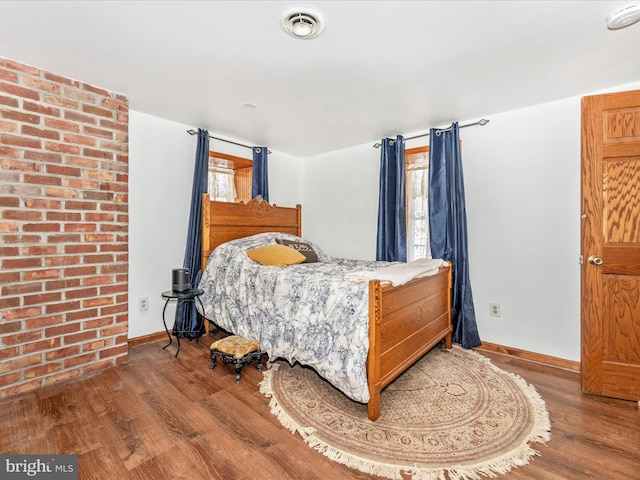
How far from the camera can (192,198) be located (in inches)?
130

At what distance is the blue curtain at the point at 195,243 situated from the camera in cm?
322

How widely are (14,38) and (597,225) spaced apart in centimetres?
402

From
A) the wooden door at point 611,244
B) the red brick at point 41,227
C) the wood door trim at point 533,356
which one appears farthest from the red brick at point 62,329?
the wooden door at point 611,244

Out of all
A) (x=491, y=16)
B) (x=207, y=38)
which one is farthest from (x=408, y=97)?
(x=207, y=38)

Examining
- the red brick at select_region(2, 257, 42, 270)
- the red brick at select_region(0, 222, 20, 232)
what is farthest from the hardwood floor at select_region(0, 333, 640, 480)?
the red brick at select_region(0, 222, 20, 232)

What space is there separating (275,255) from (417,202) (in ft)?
6.07

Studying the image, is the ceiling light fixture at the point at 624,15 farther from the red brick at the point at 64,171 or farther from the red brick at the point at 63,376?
the red brick at the point at 63,376

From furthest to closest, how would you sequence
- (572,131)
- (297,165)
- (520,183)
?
(297,165) → (520,183) → (572,131)

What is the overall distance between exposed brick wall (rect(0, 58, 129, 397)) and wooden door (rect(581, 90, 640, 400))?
3.66 metres

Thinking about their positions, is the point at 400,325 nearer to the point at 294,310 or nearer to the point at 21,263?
the point at 294,310

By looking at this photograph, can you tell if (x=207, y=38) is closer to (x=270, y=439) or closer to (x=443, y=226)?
(x=270, y=439)

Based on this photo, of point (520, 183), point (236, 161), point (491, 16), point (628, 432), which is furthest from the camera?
point (236, 161)

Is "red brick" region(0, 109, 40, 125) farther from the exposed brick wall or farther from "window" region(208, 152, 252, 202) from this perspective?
"window" region(208, 152, 252, 202)

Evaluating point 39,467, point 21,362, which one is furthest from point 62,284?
point 39,467
